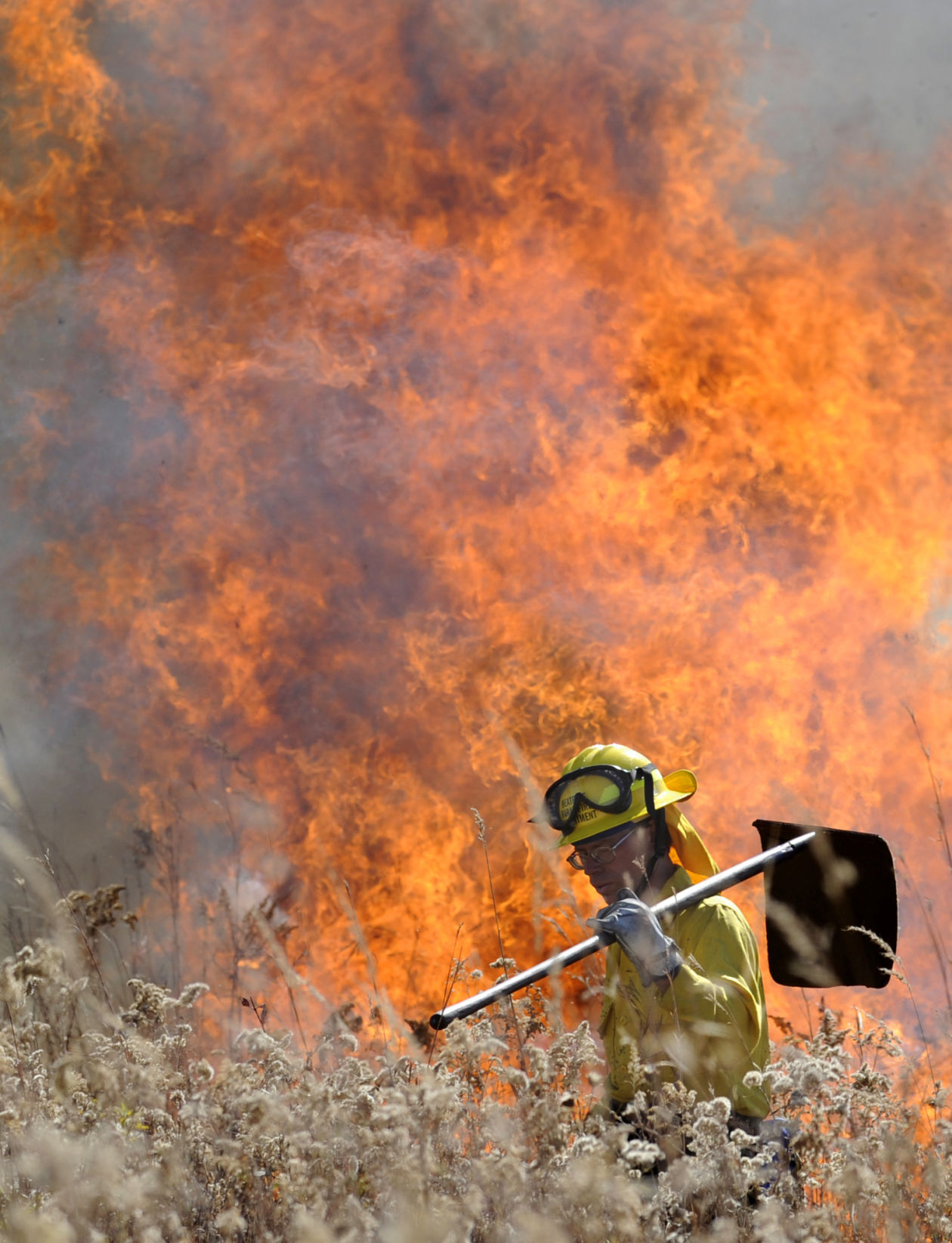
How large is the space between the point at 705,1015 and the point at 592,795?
3.07 feet

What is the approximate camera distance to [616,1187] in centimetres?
193

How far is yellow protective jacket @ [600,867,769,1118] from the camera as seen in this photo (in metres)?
2.91

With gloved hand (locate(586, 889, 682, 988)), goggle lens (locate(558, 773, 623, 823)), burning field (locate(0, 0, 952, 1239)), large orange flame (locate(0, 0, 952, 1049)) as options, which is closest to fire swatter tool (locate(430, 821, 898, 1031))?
goggle lens (locate(558, 773, 623, 823))

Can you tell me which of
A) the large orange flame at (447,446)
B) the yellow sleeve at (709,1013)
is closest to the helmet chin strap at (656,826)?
the yellow sleeve at (709,1013)

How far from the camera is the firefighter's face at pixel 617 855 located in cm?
365

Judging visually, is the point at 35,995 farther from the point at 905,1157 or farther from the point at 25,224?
the point at 25,224

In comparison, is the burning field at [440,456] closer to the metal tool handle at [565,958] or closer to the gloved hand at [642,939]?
the metal tool handle at [565,958]

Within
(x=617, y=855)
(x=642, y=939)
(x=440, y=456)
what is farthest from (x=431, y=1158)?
(x=440, y=456)

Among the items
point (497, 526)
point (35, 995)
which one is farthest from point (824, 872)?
point (497, 526)

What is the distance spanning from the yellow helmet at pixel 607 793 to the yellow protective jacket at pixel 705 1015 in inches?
13.8

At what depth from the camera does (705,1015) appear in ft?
9.84

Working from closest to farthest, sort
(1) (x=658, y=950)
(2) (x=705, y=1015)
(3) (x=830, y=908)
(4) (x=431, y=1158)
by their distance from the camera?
(4) (x=431, y=1158), (1) (x=658, y=950), (2) (x=705, y=1015), (3) (x=830, y=908)

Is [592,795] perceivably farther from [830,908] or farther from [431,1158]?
[431,1158]

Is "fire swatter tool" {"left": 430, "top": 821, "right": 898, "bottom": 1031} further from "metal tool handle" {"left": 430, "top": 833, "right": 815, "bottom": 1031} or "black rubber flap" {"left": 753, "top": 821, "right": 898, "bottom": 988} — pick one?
"metal tool handle" {"left": 430, "top": 833, "right": 815, "bottom": 1031}
